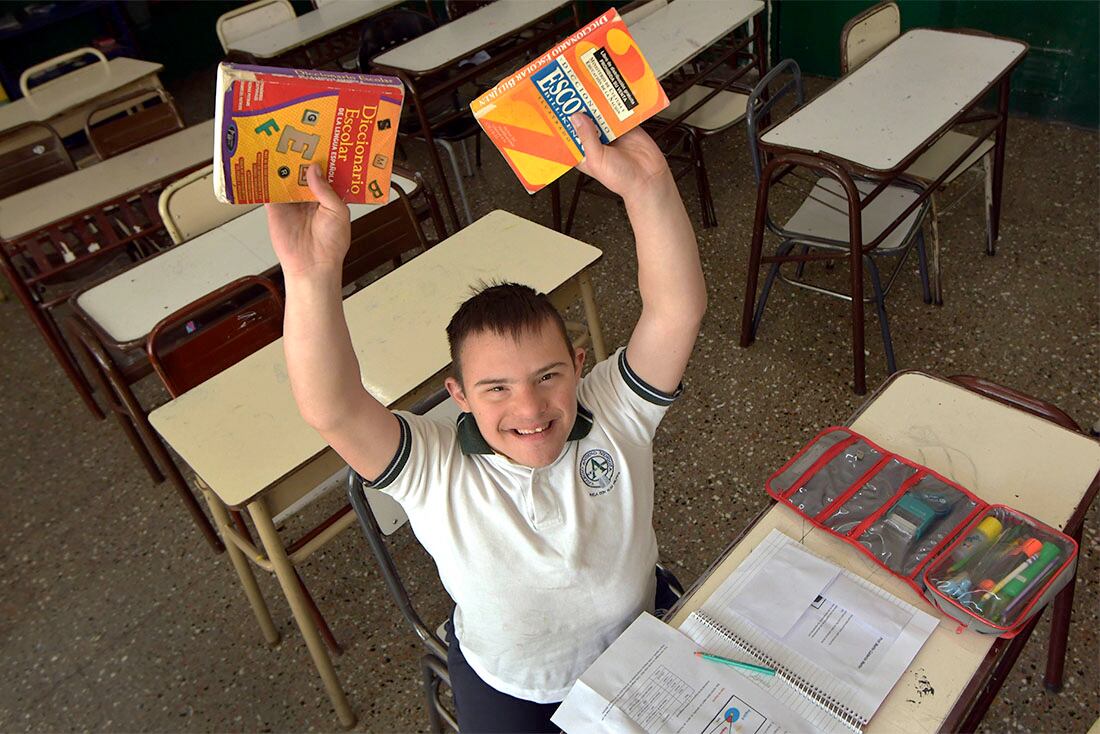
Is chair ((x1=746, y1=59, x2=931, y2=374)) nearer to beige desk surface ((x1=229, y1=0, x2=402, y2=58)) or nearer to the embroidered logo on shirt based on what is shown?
the embroidered logo on shirt

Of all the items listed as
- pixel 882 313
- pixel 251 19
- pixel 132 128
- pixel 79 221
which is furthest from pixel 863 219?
pixel 251 19

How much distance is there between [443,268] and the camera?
1926 mm

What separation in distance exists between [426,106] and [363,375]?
2.45 m

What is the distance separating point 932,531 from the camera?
1.07 m

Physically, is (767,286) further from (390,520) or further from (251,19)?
(251,19)

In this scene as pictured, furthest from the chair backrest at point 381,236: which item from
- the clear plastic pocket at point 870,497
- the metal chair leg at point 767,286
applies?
the clear plastic pocket at point 870,497

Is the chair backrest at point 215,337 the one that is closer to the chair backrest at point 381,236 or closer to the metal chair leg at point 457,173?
the chair backrest at point 381,236

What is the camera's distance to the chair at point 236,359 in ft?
5.38

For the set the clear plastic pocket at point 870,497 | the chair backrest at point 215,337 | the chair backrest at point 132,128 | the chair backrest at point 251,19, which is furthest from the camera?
the chair backrest at point 251,19

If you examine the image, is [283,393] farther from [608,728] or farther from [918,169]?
[918,169]

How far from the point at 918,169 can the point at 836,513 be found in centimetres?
181

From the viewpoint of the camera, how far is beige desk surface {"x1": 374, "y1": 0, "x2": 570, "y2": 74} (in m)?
3.24

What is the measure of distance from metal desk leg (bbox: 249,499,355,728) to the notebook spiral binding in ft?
2.78

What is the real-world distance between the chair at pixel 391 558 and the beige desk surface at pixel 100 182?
190 centimetres
